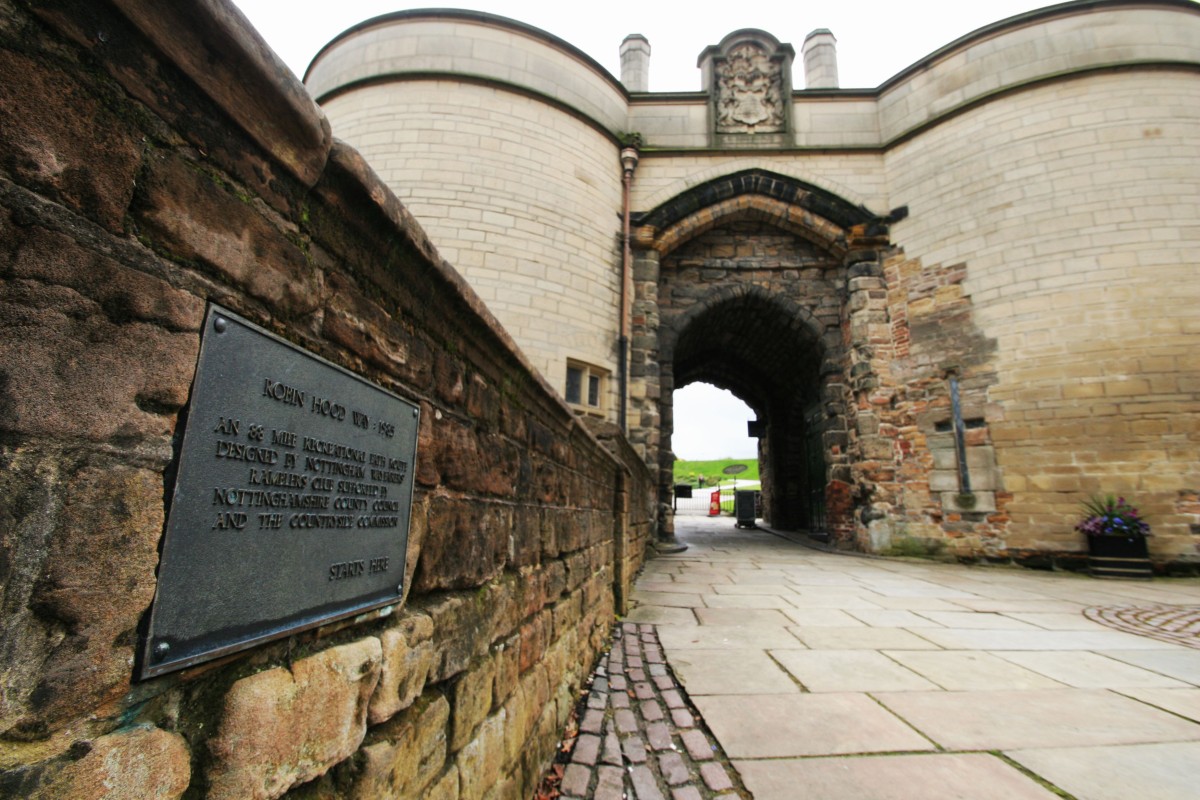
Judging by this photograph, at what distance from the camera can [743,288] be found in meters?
10.3

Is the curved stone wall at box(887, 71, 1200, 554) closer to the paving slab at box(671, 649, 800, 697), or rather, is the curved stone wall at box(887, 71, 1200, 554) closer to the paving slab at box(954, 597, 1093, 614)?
the paving slab at box(954, 597, 1093, 614)

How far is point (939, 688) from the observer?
9.13 feet

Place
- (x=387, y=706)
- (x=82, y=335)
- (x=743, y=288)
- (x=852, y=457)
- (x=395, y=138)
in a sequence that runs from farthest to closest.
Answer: (x=743, y=288) → (x=852, y=457) → (x=395, y=138) → (x=387, y=706) → (x=82, y=335)

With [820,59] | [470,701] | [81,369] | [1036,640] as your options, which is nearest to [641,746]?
[470,701]

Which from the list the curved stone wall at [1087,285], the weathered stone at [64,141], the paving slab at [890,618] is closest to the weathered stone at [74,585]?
the weathered stone at [64,141]

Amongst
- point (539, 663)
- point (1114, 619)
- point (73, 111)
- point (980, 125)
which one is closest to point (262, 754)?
point (73, 111)

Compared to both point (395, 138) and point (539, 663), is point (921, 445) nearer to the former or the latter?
point (539, 663)

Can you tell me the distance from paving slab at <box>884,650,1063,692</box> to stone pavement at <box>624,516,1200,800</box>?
1cm

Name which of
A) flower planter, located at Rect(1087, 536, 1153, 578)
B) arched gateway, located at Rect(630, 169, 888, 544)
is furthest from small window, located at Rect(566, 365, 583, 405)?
flower planter, located at Rect(1087, 536, 1153, 578)

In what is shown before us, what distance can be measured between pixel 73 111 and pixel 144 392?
323mm

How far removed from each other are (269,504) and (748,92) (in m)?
12.4

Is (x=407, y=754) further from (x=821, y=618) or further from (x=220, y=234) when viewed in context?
(x=821, y=618)

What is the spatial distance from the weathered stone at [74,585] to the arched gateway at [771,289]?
340 inches

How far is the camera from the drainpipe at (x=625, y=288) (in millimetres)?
9070
